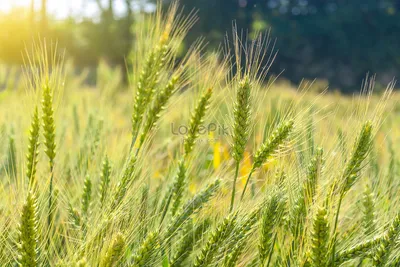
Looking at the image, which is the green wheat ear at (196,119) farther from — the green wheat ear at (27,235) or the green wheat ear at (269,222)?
the green wheat ear at (27,235)

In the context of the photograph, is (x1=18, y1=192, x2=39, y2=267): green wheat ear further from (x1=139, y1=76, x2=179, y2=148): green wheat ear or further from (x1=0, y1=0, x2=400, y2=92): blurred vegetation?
(x1=0, y1=0, x2=400, y2=92): blurred vegetation

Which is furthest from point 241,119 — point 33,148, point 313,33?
point 313,33

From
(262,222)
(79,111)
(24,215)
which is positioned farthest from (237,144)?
(79,111)

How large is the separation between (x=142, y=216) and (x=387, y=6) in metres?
35.9

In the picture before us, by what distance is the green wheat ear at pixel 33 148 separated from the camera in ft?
3.64

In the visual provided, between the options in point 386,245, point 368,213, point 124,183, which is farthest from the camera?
point 368,213

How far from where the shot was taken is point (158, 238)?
101 cm

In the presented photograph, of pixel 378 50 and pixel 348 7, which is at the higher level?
pixel 348 7

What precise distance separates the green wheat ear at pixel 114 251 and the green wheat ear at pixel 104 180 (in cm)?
26

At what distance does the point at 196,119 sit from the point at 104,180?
0.86ft

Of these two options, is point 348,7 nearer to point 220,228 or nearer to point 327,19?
point 327,19

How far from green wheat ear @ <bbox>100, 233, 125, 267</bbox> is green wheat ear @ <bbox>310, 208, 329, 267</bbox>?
1.08 ft

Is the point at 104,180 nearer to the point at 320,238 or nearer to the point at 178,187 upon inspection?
the point at 178,187

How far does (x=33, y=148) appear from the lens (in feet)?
3.71
